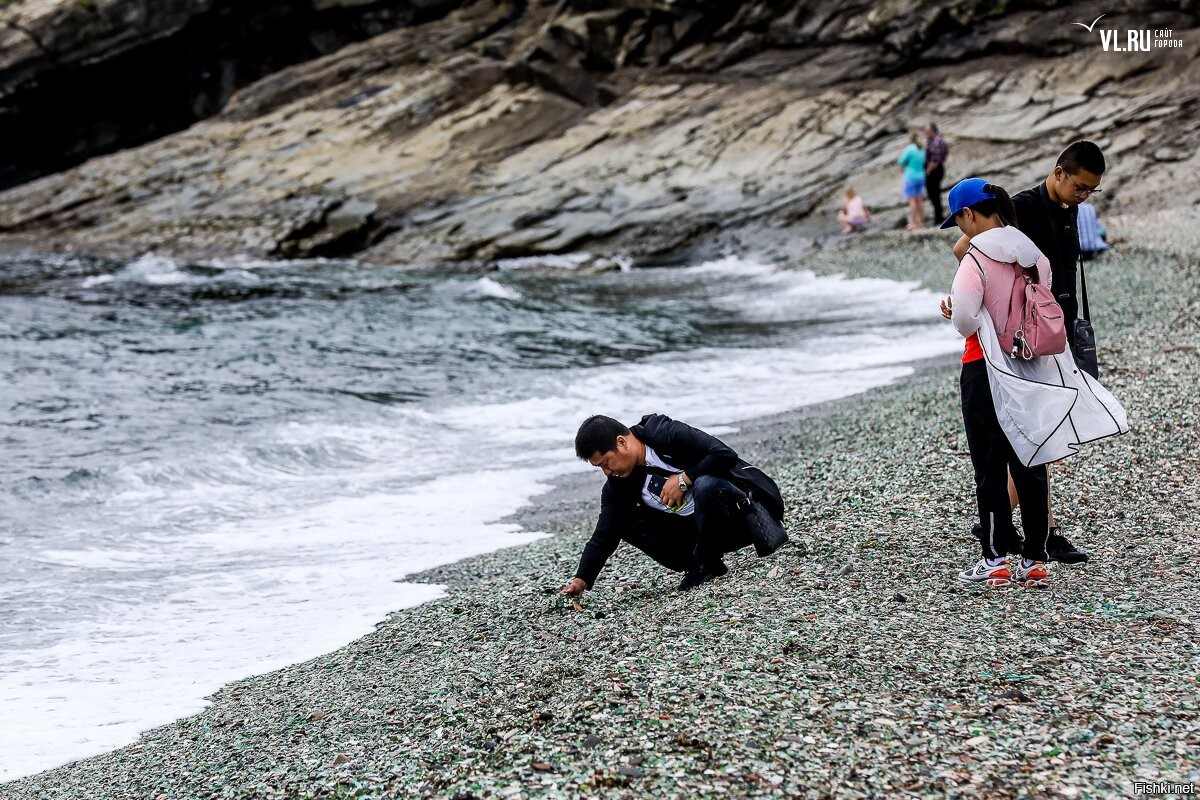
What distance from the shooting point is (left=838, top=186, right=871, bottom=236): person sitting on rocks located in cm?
2852

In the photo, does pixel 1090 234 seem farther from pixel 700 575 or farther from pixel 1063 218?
pixel 700 575

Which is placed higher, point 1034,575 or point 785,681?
point 785,681

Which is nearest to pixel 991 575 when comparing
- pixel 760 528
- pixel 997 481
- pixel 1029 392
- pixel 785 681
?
pixel 997 481

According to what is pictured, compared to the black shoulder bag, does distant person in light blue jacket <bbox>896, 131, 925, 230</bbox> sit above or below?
below

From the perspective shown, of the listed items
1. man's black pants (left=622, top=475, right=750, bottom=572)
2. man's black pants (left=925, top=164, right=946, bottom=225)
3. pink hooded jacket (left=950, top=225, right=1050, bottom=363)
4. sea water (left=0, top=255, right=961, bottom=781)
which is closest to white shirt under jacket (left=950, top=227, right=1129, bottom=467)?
pink hooded jacket (left=950, top=225, right=1050, bottom=363)

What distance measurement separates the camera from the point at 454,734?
4312mm

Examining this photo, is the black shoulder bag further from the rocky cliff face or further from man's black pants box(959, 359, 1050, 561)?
the rocky cliff face

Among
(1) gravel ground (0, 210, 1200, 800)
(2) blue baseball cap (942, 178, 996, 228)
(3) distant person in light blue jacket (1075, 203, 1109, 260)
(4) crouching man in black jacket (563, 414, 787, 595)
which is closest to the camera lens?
(1) gravel ground (0, 210, 1200, 800)

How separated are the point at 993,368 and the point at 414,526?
5149 millimetres

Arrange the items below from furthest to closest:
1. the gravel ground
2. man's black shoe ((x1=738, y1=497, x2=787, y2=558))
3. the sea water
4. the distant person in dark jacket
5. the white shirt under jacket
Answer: the distant person in dark jacket
the sea water
man's black shoe ((x1=738, y1=497, x2=787, y2=558))
the white shirt under jacket
the gravel ground

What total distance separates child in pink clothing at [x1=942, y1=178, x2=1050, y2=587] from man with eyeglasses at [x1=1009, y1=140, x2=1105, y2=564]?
337 mm

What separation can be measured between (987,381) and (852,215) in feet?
79.3

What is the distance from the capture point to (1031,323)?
5109mm

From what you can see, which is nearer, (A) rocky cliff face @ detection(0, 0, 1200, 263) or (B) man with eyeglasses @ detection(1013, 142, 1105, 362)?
(B) man with eyeglasses @ detection(1013, 142, 1105, 362)
